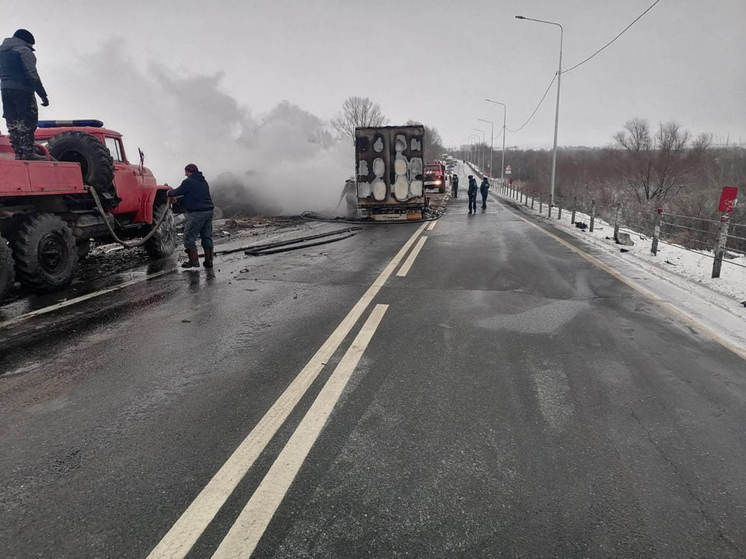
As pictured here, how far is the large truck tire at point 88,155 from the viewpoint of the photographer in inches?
307

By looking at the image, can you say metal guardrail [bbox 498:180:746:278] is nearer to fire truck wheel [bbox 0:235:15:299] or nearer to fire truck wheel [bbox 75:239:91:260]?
fire truck wheel [bbox 0:235:15:299]

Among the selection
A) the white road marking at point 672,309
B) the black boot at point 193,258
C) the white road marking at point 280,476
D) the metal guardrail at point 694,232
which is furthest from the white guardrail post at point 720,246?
the black boot at point 193,258

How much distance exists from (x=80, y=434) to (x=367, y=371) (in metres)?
2.11

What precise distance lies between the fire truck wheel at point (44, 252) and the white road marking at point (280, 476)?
5201 mm

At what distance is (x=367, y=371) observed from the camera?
3.99 m

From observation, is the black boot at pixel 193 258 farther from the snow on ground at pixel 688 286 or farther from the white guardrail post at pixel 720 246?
the white guardrail post at pixel 720 246

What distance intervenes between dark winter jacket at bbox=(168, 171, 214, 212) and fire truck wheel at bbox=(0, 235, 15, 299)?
292 centimetres

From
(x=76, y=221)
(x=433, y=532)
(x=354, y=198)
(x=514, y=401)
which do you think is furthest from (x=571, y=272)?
(x=354, y=198)

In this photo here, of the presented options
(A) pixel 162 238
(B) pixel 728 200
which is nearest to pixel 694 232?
(B) pixel 728 200

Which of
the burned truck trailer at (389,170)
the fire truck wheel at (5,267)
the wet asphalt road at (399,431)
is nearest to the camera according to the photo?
the wet asphalt road at (399,431)

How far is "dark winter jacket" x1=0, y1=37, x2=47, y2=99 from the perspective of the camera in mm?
6629

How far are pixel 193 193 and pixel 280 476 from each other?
725 centimetres

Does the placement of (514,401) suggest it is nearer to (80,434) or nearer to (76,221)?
(80,434)

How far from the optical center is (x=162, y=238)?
33.0ft
